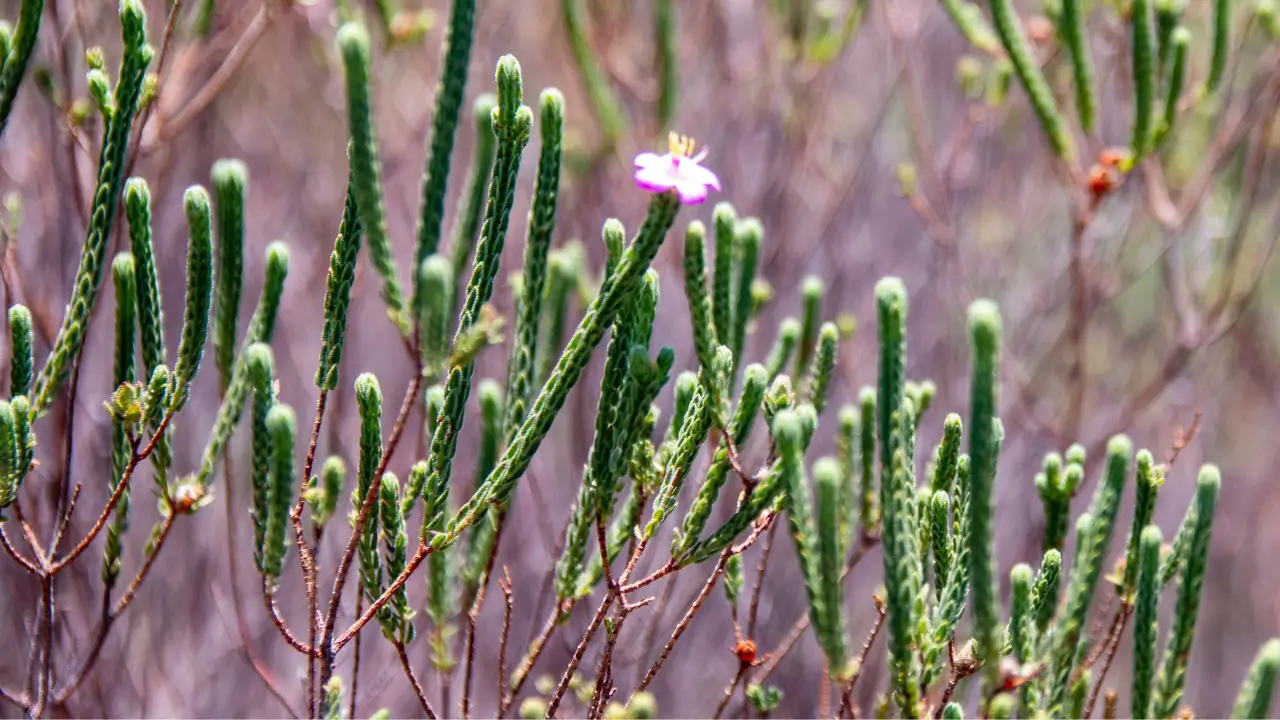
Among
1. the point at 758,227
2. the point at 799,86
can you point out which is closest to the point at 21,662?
the point at 758,227

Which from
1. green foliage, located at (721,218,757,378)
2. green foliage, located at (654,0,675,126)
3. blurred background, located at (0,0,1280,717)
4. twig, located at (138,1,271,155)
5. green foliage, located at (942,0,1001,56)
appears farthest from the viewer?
blurred background, located at (0,0,1280,717)

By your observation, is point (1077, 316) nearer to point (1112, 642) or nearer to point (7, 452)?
point (1112, 642)

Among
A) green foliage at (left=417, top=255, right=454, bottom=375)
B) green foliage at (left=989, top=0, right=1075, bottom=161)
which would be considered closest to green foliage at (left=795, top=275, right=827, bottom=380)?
green foliage at (left=989, top=0, right=1075, bottom=161)

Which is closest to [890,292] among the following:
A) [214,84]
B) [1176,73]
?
[1176,73]

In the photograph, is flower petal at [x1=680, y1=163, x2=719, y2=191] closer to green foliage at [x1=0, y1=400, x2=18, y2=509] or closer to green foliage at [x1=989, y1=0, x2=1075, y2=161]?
green foliage at [x1=0, y1=400, x2=18, y2=509]

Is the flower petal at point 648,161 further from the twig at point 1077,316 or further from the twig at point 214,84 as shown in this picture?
the twig at point 1077,316

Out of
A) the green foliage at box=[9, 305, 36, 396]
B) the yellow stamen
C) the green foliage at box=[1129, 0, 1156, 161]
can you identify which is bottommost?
the green foliage at box=[9, 305, 36, 396]

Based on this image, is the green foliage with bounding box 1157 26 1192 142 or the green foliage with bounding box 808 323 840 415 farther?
the green foliage with bounding box 1157 26 1192 142

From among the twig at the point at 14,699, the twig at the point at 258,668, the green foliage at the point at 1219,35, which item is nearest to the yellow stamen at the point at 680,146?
the twig at the point at 258,668
